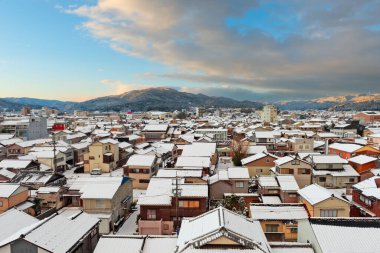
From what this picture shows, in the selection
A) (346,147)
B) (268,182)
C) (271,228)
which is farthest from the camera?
(346,147)

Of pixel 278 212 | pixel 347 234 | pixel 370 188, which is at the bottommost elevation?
pixel 278 212

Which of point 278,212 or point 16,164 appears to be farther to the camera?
point 16,164

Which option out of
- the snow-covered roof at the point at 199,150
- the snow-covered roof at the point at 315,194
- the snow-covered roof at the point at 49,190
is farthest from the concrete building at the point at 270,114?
the snow-covered roof at the point at 49,190

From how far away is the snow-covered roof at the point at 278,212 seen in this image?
20812 mm

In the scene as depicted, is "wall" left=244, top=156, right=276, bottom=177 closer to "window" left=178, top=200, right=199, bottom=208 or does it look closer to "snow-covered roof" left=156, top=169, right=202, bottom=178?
"snow-covered roof" left=156, top=169, right=202, bottom=178

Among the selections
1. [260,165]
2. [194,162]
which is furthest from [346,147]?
[194,162]

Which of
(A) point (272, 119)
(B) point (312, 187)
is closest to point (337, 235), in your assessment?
(B) point (312, 187)

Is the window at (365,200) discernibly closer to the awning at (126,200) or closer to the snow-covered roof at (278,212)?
the snow-covered roof at (278,212)

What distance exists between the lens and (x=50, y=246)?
13.7 metres

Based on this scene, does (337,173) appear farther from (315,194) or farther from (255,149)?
(255,149)

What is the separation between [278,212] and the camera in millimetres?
21500

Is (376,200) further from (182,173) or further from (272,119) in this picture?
(272,119)

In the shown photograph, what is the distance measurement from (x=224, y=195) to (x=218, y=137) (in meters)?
42.3

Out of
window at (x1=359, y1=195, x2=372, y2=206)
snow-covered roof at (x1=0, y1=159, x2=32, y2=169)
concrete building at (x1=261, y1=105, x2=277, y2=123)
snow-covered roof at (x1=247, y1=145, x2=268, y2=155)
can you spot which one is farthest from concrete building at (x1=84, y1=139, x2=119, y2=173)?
concrete building at (x1=261, y1=105, x2=277, y2=123)
